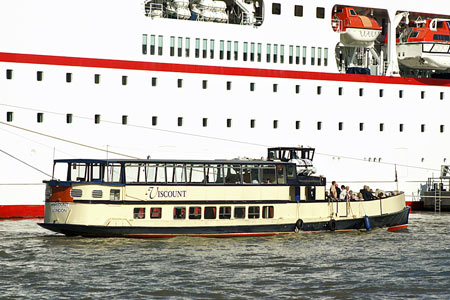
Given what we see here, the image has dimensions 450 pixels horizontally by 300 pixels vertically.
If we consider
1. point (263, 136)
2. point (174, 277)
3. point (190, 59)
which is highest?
point (190, 59)

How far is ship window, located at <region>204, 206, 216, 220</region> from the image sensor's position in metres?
30.3

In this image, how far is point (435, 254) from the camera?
26875 mm

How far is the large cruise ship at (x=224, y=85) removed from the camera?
3362 cm

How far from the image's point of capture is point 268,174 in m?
31.5

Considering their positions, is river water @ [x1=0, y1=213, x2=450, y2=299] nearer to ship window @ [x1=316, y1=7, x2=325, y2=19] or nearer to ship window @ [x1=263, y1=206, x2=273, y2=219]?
ship window @ [x1=263, y1=206, x2=273, y2=219]

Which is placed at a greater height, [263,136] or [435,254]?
[263,136]

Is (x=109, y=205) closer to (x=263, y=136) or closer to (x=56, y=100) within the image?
(x=56, y=100)

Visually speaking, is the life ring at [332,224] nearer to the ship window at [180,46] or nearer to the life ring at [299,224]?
the life ring at [299,224]

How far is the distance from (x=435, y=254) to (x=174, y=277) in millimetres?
8789

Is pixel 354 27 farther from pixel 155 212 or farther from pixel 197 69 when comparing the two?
pixel 155 212

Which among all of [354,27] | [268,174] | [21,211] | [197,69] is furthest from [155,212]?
[354,27]

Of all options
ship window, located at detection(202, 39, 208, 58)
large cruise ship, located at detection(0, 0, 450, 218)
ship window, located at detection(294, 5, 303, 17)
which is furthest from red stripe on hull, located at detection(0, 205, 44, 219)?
ship window, located at detection(294, 5, 303, 17)

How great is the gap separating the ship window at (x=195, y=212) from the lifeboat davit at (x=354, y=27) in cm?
1385

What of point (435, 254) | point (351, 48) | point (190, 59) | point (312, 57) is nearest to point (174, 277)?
point (435, 254)
